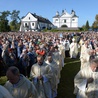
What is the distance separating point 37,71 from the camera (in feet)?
22.4

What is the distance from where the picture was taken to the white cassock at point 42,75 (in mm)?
6809

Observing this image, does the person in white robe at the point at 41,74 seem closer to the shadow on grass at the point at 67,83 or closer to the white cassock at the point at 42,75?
the white cassock at the point at 42,75

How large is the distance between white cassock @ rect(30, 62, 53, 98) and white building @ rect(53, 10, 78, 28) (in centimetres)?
12204

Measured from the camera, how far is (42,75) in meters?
6.83

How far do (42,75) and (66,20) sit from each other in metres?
125

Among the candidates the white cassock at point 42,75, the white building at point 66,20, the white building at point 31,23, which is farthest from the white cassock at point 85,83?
the white building at point 66,20

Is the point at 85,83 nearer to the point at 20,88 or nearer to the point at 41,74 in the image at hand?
the point at 41,74

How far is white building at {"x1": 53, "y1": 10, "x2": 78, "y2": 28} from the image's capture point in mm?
129375

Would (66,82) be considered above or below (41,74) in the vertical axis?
below

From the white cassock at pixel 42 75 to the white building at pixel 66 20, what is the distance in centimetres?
12204

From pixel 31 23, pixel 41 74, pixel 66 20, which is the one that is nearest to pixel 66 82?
pixel 41 74

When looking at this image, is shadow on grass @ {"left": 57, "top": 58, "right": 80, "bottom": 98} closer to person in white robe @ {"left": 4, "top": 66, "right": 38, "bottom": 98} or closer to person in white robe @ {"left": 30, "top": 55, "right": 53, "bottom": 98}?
person in white robe @ {"left": 30, "top": 55, "right": 53, "bottom": 98}

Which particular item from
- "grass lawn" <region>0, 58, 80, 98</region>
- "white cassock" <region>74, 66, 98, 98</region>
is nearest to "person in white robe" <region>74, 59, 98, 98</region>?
"white cassock" <region>74, 66, 98, 98</region>

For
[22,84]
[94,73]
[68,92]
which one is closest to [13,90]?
[22,84]
